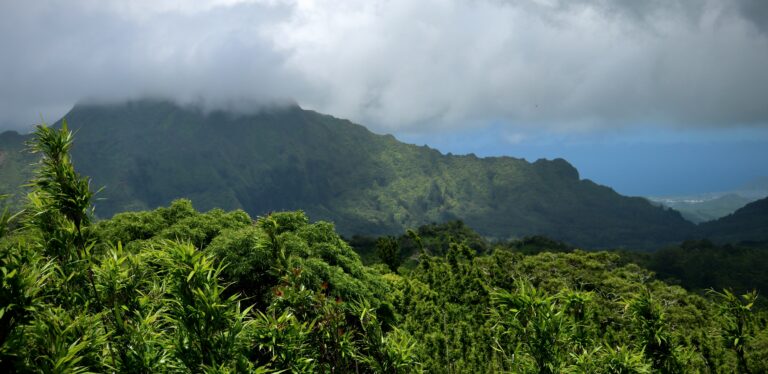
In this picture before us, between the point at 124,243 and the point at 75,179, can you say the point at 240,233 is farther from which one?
the point at 75,179

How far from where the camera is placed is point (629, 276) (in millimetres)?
46625

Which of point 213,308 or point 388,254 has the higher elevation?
point 213,308

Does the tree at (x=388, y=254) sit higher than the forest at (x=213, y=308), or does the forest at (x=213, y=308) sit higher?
the forest at (x=213, y=308)

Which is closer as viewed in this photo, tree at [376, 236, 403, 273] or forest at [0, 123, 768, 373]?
forest at [0, 123, 768, 373]

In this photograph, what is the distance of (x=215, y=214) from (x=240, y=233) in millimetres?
7650

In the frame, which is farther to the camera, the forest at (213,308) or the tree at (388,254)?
the tree at (388,254)

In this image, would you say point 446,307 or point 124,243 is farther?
point 446,307

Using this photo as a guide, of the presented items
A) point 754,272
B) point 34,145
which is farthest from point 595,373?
point 754,272

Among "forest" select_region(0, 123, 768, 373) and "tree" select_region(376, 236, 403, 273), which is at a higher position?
Result: "forest" select_region(0, 123, 768, 373)

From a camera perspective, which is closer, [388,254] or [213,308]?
[213,308]

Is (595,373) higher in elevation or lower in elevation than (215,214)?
lower

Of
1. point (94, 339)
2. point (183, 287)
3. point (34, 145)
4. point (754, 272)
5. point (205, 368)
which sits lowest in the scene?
point (754, 272)

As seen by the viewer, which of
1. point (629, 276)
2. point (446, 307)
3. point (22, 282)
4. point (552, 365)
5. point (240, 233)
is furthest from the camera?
point (629, 276)

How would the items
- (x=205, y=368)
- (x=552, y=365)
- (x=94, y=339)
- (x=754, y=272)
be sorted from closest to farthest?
(x=94, y=339) < (x=205, y=368) < (x=552, y=365) < (x=754, y=272)
